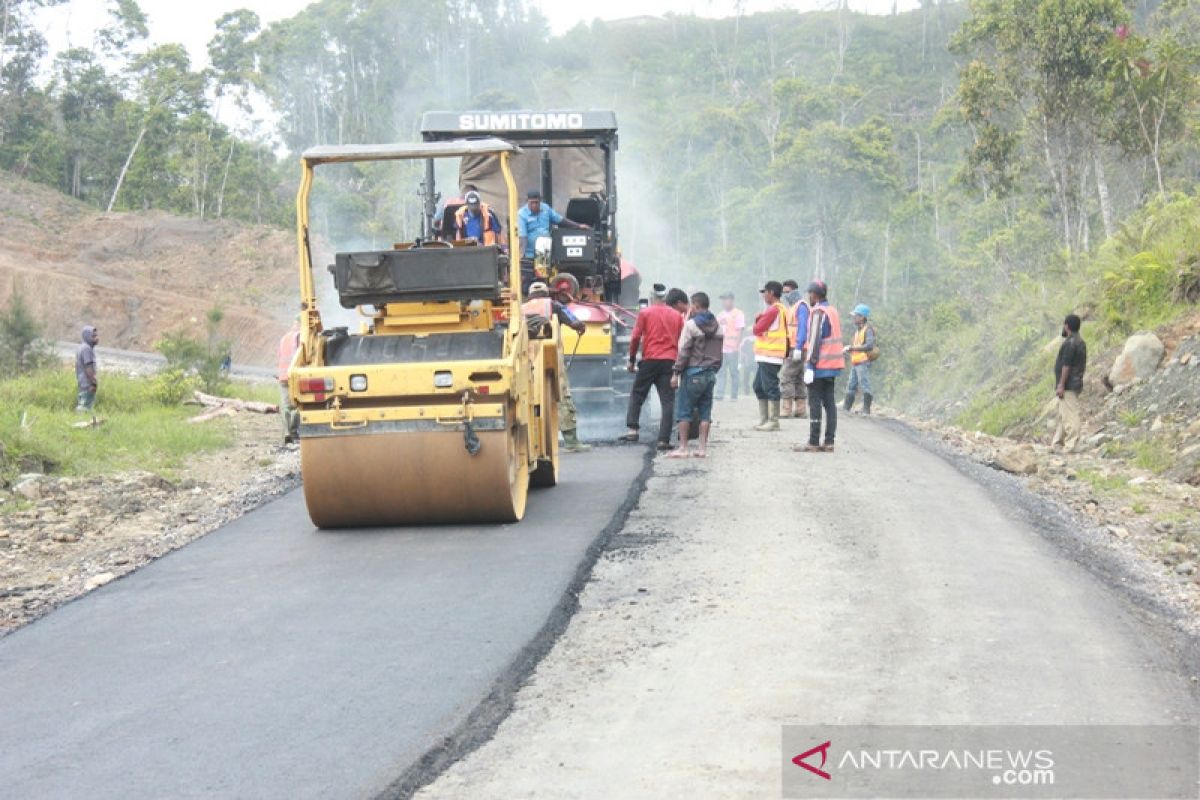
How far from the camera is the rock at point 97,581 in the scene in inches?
373

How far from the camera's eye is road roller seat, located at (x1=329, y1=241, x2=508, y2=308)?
1057 cm

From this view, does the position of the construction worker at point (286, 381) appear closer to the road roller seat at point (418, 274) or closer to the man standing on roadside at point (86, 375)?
the road roller seat at point (418, 274)

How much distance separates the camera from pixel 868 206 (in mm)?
45031

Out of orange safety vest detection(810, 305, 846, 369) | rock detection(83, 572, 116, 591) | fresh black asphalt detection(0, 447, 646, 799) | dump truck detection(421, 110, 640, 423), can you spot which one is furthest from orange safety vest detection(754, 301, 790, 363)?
rock detection(83, 572, 116, 591)

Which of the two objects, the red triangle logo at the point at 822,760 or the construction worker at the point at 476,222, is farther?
the construction worker at the point at 476,222

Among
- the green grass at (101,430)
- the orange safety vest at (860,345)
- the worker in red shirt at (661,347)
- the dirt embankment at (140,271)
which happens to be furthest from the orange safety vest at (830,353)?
the dirt embankment at (140,271)

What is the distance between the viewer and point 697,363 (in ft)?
46.0

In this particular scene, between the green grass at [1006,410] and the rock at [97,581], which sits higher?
the rock at [97,581]

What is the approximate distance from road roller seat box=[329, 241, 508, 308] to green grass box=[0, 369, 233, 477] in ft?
18.7

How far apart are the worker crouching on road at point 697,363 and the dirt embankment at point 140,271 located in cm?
2754

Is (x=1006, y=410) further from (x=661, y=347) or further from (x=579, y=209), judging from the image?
(x=661, y=347)

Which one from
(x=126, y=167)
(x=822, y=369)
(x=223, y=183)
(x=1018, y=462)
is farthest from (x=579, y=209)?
(x=126, y=167)

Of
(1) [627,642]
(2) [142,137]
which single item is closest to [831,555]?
(1) [627,642]

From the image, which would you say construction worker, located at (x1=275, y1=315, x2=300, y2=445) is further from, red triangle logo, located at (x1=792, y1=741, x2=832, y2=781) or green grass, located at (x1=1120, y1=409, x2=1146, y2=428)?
green grass, located at (x1=1120, y1=409, x2=1146, y2=428)
